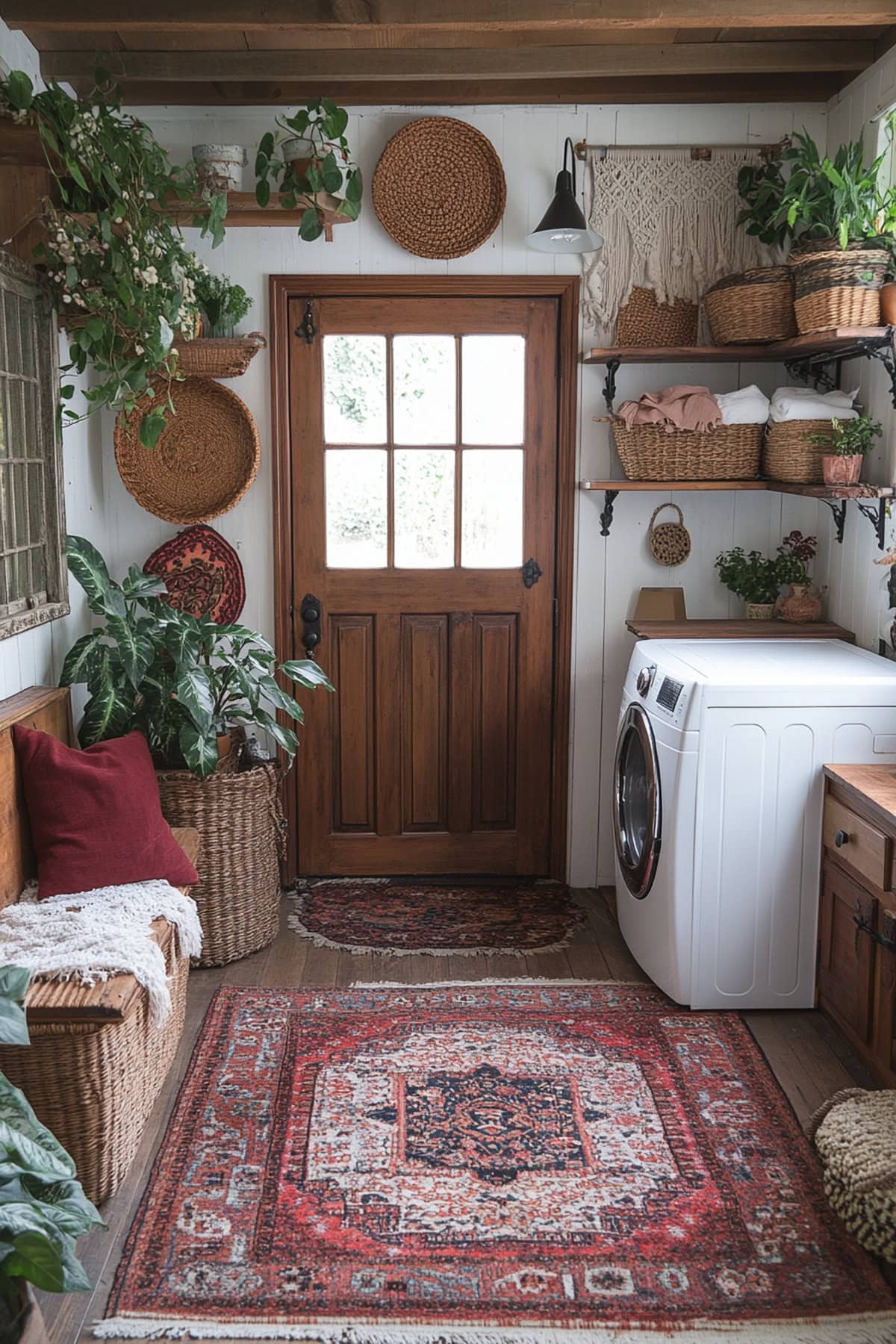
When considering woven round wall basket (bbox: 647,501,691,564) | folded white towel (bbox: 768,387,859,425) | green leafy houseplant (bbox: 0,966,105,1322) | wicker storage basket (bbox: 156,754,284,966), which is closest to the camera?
green leafy houseplant (bbox: 0,966,105,1322)

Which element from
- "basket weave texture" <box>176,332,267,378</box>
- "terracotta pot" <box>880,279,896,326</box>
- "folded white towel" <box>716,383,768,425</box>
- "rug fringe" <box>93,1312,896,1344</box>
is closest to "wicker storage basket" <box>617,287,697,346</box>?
"folded white towel" <box>716,383,768,425</box>

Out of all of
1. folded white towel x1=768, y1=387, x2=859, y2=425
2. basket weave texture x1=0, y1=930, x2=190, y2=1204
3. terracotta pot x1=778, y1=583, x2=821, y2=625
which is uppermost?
folded white towel x1=768, y1=387, x2=859, y2=425

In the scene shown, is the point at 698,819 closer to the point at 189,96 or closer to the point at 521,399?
the point at 521,399

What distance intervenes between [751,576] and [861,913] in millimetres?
1460

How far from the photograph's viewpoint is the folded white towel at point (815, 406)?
137 inches

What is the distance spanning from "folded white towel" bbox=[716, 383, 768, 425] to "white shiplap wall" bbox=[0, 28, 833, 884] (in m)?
0.27

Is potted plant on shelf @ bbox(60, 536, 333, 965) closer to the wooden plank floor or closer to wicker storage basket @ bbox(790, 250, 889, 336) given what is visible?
the wooden plank floor

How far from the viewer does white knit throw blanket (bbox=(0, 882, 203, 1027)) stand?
236 cm

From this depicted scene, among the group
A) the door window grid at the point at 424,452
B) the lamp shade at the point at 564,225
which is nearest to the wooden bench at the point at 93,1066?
the door window grid at the point at 424,452

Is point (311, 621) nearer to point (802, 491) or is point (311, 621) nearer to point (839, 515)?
point (802, 491)

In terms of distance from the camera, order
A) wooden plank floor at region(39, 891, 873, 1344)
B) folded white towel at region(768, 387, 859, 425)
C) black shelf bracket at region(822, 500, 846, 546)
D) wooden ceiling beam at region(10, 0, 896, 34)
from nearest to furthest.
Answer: wooden plank floor at region(39, 891, 873, 1344)
wooden ceiling beam at region(10, 0, 896, 34)
folded white towel at region(768, 387, 859, 425)
black shelf bracket at region(822, 500, 846, 546)

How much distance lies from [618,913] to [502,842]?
0.64 meters

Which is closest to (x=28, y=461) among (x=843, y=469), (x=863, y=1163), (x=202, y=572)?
(x=202, y=572)

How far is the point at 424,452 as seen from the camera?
13.1 feet
